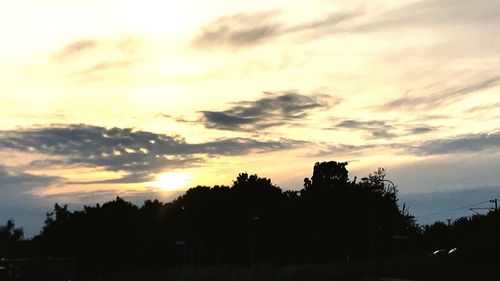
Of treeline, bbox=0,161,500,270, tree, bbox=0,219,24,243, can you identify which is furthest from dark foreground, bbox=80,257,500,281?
tree, bbox=0,219,24,243

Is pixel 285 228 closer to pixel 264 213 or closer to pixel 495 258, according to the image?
pixel 264 213

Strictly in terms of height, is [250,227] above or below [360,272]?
above

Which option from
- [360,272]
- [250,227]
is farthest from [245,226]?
[360,272]

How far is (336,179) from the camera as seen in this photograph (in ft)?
338

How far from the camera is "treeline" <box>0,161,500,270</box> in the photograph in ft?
303

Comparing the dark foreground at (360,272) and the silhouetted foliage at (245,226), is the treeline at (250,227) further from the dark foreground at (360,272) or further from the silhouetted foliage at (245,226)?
the dark foreground at (360,272)

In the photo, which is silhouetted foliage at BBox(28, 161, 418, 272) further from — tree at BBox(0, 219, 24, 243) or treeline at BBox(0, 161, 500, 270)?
tree at BBox(0, 219, 24, 243)

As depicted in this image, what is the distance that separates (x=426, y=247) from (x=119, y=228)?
6561 centimetres

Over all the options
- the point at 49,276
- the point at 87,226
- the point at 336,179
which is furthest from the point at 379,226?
the point at 49,276

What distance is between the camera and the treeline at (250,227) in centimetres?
9238

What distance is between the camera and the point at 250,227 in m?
106

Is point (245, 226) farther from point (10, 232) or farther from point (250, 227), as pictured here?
point (10, 232)

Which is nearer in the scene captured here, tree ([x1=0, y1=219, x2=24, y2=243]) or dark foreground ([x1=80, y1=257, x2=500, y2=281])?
dark foreground ([x1=80, y1=257, x2=500, y2=281])

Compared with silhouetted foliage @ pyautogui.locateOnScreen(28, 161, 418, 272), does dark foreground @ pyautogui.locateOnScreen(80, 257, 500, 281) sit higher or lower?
lower
